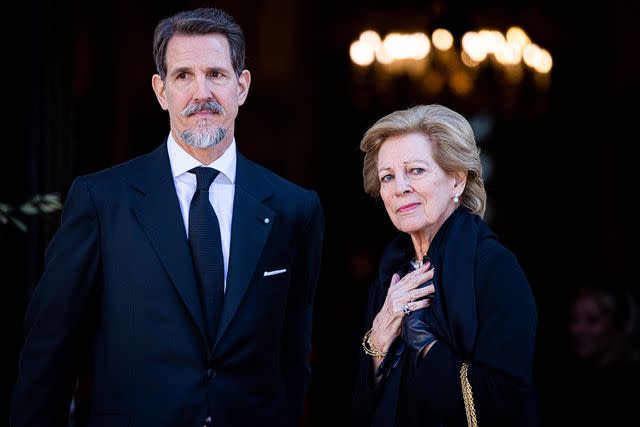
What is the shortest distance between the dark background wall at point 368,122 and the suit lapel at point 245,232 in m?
3.14

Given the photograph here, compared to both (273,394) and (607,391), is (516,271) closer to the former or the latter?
(273,394)

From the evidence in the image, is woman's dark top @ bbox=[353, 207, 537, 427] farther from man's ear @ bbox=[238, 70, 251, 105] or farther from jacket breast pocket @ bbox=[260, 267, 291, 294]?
man's ear @ bbox=[238, 70, 251, 105]

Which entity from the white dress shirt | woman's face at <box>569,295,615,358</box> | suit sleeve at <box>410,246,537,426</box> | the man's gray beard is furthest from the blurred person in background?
the man's gray beard

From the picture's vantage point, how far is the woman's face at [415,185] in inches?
110

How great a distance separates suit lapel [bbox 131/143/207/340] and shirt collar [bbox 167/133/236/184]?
30mm

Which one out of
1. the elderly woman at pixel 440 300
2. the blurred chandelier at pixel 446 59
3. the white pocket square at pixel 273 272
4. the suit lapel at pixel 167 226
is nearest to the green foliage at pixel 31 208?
the suit lapel at pixel 167 226

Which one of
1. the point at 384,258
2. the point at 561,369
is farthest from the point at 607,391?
the point at 384,258

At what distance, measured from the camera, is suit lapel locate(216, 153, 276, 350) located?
2840mm

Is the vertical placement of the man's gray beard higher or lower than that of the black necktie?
higher

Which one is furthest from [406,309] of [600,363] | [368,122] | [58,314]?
[368,122]

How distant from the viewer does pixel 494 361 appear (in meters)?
2.57

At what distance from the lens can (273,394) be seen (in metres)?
2.99

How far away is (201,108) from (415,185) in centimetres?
70

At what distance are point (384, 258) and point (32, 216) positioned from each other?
1.62m
